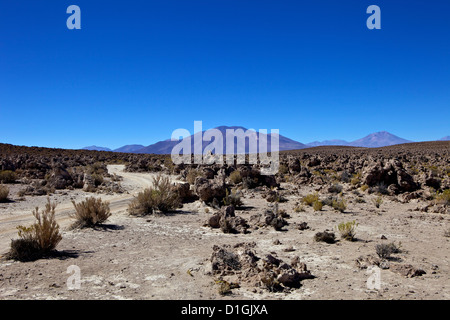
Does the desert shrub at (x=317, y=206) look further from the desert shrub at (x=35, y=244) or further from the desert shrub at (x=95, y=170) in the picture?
the desert shrub at (x=95, y=170)

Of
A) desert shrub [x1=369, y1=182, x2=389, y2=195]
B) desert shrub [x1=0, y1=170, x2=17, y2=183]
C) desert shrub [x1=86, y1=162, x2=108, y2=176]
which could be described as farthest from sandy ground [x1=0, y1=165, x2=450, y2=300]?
desert shrub [x1=86, y1=162, x2=108, y2=176]

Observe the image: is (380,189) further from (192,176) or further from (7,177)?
(7,177)

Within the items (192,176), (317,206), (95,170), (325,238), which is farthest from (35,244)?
(95,170)

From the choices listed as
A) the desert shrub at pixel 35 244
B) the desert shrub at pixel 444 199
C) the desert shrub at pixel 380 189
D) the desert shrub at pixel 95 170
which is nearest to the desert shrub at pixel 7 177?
the desert shrub at pixel 95 170

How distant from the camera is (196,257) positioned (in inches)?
272

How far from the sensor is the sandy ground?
16.6ft

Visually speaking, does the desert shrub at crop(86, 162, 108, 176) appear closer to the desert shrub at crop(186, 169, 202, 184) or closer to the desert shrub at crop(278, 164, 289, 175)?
the desert shrub at crop(186, 169, 202, 184)

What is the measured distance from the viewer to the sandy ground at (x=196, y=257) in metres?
5.06

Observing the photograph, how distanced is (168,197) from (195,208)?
4.43 feet

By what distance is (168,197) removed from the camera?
12719mm

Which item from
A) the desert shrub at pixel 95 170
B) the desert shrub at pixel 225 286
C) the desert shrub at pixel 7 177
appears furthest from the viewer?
the desert shrub at pixel 95 170

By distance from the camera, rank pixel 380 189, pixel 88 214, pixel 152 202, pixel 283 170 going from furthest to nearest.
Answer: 1. pixel 283 170
2. pixel 380 189
3. pixel 152 202
4. pixel 88 214
